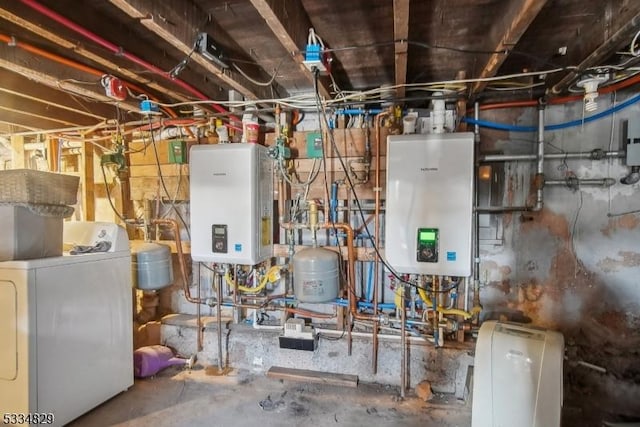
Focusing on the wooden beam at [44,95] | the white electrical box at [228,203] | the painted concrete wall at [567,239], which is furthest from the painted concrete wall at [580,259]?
the wooden beam at [44,95]

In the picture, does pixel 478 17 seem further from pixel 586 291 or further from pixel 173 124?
pixel 173 124

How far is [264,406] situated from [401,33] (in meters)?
2.44

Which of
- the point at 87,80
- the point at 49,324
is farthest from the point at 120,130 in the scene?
the point at 49,324

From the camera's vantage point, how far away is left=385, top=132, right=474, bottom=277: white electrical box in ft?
6.73

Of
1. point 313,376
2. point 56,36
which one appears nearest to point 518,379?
point 313,376

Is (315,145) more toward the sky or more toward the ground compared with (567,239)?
more toward the sky

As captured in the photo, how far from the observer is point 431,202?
210 cm

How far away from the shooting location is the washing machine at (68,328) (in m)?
1.85

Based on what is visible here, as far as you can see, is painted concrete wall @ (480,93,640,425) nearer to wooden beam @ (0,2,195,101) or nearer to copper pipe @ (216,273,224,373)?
copper pipe @ (216,273,224,373)

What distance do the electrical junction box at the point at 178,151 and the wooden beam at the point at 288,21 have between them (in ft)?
4.94

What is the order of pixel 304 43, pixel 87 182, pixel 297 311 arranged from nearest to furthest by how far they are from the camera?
1. pixel 304 43
2. pixel 297 311
3. pixel 87 182

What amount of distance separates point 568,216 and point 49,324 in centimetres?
350

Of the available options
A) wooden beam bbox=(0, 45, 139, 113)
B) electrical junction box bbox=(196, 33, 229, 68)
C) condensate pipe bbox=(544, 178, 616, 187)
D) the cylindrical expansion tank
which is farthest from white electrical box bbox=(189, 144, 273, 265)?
condensate pipe bbox=(544, 178, 616, 187)

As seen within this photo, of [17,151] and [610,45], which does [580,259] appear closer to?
[610,45]
